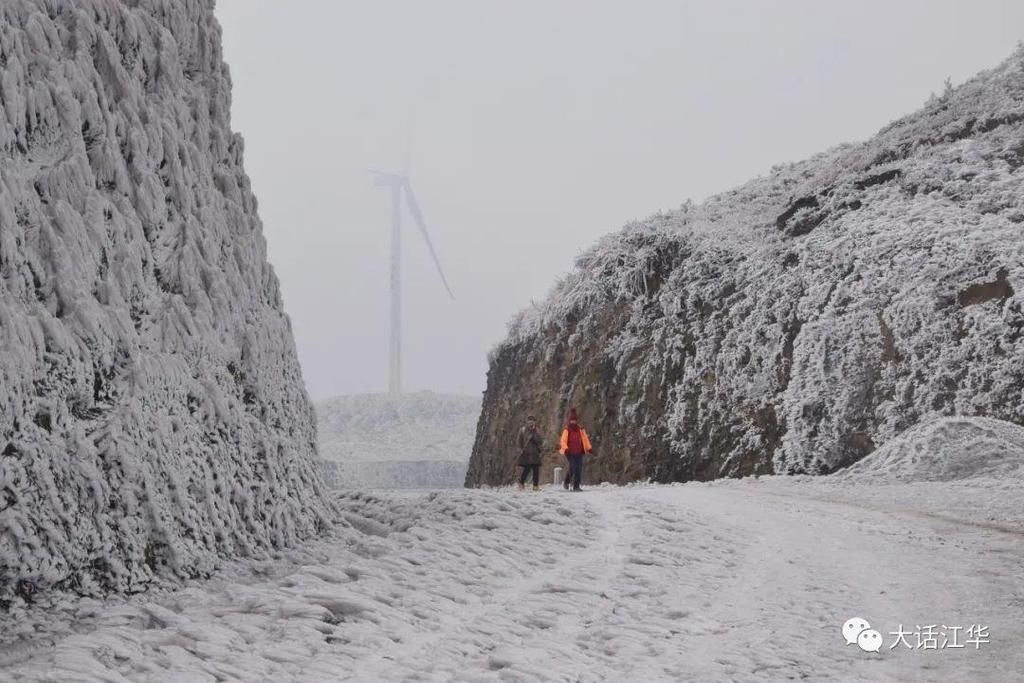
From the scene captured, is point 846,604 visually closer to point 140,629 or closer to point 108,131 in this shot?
point 140,629

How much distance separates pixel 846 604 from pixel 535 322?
2601 centimetres

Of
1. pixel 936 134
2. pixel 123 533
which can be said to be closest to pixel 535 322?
pixel 936 134

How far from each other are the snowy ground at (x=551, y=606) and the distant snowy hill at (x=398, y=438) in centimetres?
4333

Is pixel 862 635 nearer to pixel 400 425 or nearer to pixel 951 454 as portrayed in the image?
pixel 951 454

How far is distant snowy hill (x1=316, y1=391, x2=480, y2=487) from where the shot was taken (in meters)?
58.2

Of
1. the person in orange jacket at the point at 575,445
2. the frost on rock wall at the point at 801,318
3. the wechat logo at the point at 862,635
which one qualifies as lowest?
the wechat logo at the point at 862,635

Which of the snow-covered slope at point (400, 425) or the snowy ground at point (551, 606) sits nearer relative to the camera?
the snowy ground at point (551, 606)

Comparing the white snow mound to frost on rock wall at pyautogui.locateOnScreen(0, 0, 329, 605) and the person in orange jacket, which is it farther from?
frost on rock wall at pyautogui.locateOnScreen(0, 0, 329, 605)

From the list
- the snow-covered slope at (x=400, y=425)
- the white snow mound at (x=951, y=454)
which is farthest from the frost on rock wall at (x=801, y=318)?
the snow-covered slope at (x=400, y=425)

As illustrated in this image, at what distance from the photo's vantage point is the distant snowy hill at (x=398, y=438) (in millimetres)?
58156

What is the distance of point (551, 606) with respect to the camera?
760cm

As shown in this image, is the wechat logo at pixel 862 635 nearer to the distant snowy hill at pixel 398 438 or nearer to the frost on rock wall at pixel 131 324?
the frost on rock wall at pixel 131 324

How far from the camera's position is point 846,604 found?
26.7ft

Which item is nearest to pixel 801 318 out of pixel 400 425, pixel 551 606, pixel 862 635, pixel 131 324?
pixel 862 635
